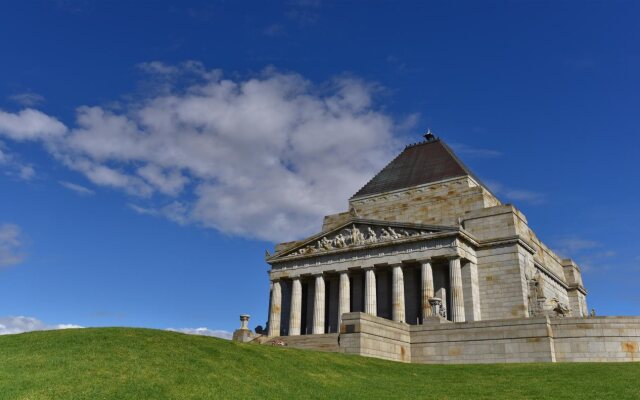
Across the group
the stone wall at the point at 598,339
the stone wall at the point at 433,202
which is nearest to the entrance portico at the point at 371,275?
the stone wall at the point at 433,202

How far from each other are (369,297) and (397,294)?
8.06 ft

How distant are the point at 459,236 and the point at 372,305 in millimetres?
8809

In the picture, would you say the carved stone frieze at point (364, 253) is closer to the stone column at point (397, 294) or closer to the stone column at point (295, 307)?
the stone column at point (397, 294)

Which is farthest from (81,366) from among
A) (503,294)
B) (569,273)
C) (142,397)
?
(569,273)

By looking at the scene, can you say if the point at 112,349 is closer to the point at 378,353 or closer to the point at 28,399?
the point at 28,399

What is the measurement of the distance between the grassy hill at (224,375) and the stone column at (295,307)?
25.3 m

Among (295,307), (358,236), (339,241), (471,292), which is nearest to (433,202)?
(358,236)

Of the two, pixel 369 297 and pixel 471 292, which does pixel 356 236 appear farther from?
pixel 471 292

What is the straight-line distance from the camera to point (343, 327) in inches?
1124

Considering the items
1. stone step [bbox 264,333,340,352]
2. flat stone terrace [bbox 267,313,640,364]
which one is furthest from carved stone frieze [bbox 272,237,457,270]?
stone step [bbox 264,333,340,352]

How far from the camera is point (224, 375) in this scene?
636 inches

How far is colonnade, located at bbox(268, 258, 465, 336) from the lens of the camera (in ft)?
136

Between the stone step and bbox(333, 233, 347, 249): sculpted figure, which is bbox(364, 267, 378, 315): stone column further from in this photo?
the stone step

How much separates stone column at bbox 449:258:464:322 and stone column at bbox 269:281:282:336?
15.8m
